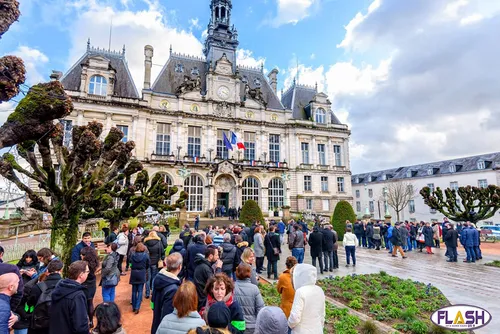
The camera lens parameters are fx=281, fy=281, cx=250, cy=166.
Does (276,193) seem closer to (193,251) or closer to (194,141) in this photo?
(194,141)

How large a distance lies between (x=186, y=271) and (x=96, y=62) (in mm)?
27213

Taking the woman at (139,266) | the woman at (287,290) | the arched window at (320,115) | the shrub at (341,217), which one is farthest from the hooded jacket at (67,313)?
the arched window at (320,115)

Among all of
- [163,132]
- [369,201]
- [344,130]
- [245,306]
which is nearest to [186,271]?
[245,306]

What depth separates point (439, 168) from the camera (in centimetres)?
4206

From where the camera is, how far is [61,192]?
8508 mm

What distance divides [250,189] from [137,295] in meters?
24.5

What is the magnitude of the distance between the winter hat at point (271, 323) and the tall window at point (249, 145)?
93.9 feet

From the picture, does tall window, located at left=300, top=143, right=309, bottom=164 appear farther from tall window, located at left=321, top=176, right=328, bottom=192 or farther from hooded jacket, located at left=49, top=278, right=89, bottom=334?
hooded jacket, located at left=49, top=278, right=89, bottom=334

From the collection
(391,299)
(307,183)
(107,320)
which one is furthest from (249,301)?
(307,183)

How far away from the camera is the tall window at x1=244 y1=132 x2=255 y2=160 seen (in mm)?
31828

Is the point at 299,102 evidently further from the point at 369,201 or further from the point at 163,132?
the point at 369,201

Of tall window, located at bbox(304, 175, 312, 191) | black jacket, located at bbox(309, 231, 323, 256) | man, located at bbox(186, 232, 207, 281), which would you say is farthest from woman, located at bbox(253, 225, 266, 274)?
tall window, located at bbox(304, 175, 312, 191)

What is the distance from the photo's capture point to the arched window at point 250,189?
100ft

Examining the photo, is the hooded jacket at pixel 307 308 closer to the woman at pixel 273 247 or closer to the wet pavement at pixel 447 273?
the wet pavement at pixel 447 273
